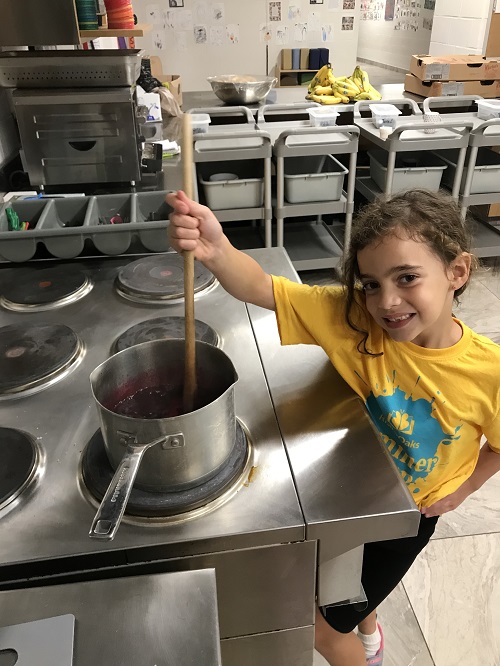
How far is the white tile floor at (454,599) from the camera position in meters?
1.41

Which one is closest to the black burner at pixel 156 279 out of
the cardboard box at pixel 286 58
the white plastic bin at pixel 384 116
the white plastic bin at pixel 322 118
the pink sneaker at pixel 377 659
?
the pink sneaker at pixel 377 659

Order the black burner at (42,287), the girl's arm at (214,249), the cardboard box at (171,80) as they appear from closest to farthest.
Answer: the girl's arm at (214,249), the black burner at (42,287), the cardboard box at (171,80)

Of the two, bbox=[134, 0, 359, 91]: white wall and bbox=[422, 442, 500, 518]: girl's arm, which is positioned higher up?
bbox=[134, 0, 359, 91]: white wall

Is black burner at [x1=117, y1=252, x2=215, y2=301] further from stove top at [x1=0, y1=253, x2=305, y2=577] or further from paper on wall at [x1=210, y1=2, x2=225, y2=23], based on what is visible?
paper on wall at [x1=210, y1=2, x2=225, y2=23]

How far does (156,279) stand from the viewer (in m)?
1.21

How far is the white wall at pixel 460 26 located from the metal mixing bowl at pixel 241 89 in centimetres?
232

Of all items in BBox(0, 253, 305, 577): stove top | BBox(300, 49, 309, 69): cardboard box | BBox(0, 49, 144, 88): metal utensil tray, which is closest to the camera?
BBox(0, 253, 305, 577): stove top

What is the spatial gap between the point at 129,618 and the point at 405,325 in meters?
0.58

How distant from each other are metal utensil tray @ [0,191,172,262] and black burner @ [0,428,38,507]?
22.4 inches

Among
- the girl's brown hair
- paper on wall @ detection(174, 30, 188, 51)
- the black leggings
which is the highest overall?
paper on wall @ detection(174, 30, 188, 51)

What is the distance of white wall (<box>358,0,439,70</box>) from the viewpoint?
18.7 feet

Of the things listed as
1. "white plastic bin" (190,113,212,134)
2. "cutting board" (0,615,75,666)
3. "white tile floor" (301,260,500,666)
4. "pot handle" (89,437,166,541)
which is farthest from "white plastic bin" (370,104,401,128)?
"cutting board" (0,615,75,666)

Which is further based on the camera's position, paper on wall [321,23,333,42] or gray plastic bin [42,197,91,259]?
paper on wall [321,23,333,42]

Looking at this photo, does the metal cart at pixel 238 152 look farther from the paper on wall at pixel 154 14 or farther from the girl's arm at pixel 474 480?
the paper on wall at pixel 154 14
